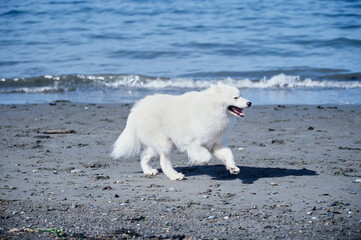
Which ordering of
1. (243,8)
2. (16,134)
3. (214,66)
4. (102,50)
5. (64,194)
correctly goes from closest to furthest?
(64,194), (16,134), (214,66), (102,50), (243,8)

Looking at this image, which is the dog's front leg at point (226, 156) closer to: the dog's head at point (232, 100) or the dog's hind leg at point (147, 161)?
the dog's head at point (232, 100)

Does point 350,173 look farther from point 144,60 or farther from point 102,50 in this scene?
point 102,50

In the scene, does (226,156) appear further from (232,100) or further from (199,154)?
(232,100)

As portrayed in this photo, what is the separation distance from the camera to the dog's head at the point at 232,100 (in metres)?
6.30

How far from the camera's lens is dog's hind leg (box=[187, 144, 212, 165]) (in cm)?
641

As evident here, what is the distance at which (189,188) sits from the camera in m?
6.12

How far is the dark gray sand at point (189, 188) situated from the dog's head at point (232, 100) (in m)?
0.86

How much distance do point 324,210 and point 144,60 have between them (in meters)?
15.2

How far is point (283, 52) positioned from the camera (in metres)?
20.4

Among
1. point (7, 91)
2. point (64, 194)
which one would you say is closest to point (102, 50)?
point (7, 91)

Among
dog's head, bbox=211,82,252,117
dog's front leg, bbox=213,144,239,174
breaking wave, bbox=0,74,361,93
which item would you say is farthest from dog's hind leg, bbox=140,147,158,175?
breaking wave, bbox=0,74,361,93

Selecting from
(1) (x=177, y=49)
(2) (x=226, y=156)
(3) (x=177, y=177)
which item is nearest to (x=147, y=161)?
(3) (x=177, y=177)

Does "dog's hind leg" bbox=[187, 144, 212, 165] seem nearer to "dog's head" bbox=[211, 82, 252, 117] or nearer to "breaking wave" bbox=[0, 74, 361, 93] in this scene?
"dog's head" bbox=[211, 82, 252, 117]

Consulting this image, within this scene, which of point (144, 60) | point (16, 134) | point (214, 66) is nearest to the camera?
point (16, 134)
